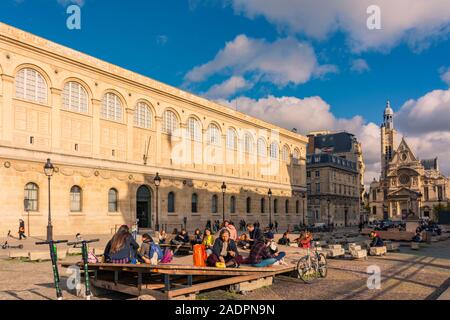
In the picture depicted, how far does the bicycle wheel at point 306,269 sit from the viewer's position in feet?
41.8

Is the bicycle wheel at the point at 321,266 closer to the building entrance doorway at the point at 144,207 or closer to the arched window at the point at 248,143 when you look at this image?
the building entrance doorway at the point at 144,207

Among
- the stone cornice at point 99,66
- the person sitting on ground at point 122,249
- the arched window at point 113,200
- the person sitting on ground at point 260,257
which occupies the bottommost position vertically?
the person sitting on ground at point 260,257

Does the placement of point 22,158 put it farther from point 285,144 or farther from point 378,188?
point 378,188

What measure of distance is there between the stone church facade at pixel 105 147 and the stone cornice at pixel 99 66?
3.7 inches

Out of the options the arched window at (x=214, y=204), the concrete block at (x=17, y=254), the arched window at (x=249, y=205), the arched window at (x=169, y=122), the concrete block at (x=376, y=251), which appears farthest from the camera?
the arched window at (x=249, y=205)

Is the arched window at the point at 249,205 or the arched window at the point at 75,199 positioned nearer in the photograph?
the arched window at the point at 75,199

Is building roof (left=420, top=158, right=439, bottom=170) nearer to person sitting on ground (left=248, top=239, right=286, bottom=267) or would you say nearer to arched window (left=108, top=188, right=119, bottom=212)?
arched window (left=108, top=188, right=119, bottom=212)

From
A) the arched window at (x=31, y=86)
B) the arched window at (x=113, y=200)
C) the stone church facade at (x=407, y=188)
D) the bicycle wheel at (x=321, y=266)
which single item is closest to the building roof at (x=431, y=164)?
the stone church facade at (x=407, y=188)

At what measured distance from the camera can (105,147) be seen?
39.0 m

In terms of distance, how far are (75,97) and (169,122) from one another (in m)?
12.5

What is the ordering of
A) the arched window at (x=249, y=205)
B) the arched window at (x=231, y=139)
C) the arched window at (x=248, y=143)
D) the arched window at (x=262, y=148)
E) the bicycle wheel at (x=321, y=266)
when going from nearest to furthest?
1. the bicycle wheel at (x=321, y=266)
2. the arched window at (x=231, y=139)
3. the arched window at (x=249, y=205)
4. the arched window at (x=248, y=143)
5. the arched window at (x=262, y=148)

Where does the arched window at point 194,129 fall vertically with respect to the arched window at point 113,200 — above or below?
above

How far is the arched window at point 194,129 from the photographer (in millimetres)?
49688
